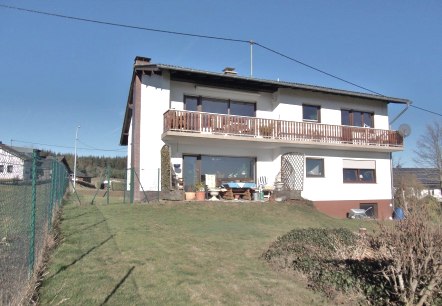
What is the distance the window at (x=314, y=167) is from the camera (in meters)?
20.5

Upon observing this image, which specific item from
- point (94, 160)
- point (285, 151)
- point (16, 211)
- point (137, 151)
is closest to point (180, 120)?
point (137, 151)

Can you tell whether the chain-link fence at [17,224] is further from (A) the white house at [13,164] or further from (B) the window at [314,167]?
(B) the window at [314,167]

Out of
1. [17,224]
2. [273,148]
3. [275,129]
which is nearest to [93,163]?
[273,148]

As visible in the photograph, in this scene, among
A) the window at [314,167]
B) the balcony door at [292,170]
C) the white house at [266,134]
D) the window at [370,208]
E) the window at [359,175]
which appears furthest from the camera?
the window at [370,208]

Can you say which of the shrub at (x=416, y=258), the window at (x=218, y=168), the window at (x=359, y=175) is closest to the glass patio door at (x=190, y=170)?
the window at (x=218, y=168)

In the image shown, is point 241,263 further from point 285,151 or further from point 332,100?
point 332,100

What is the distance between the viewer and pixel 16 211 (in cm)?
549

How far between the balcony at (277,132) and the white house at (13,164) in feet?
36.0

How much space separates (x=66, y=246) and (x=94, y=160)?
89657 millimetres

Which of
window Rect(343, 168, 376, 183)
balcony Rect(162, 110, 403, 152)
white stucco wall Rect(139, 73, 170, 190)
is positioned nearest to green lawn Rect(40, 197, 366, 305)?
white stucco wall Rect(139, 73, 170, 190)

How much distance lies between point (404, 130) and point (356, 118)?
2.66m

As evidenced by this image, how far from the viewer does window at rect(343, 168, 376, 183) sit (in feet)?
71.0

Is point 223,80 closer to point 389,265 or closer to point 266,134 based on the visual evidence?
point 266,134

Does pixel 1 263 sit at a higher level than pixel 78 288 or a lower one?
higher
